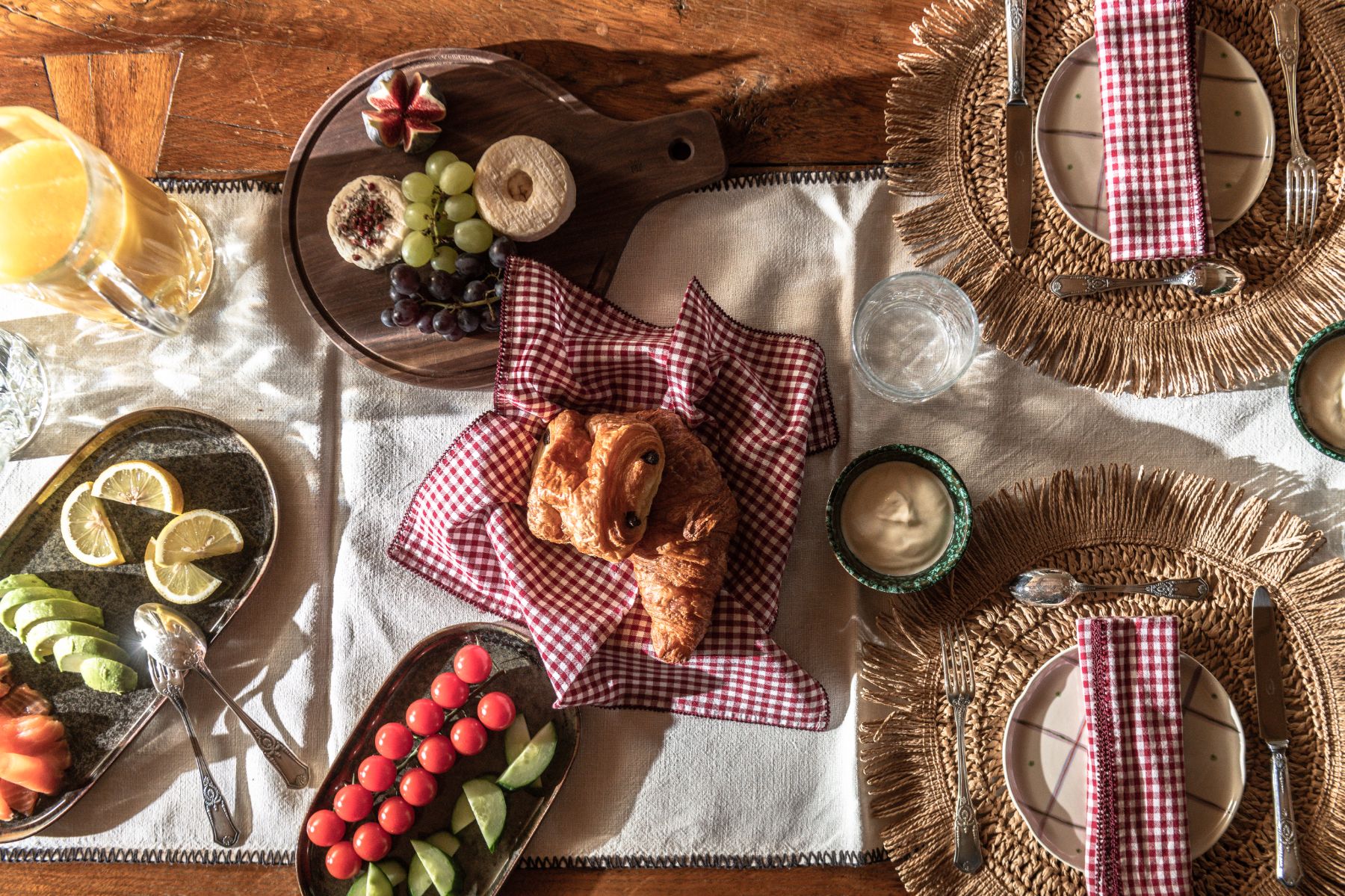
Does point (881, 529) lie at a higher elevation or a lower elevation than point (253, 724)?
higher

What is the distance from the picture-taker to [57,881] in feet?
6.31

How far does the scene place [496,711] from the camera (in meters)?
1.84

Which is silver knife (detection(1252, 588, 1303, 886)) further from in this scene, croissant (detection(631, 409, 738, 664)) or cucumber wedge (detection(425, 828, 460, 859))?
cucumber wedge (detection(425, 828, 460, 859))

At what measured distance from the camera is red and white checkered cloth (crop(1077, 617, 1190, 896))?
5.51 ft

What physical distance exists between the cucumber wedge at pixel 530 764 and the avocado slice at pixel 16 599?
1.03 m

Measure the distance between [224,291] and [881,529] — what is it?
1.51m

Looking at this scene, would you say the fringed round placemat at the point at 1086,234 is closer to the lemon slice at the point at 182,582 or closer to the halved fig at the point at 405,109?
the halved fig at the point at 405,109

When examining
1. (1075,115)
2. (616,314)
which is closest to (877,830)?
(616,314)

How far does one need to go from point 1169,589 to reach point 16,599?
2.37 meters

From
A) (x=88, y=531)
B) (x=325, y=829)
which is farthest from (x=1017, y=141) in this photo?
(x=88, y=531)

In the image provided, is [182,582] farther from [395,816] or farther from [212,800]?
[395,816]

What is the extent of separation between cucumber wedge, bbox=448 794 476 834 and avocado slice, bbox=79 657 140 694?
29.2 inches

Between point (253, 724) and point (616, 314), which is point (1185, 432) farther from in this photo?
point (253, 724)

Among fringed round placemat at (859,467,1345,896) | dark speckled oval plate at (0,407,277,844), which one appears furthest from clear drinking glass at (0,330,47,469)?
fringed round placemat at (859,467,1345,896)
